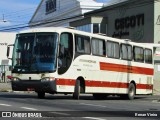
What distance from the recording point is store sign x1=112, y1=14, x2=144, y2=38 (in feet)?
170

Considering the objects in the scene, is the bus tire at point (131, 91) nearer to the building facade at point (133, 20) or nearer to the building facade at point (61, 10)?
the building facade at point (133, 20)

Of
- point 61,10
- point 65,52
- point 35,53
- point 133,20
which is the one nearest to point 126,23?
point 133,20

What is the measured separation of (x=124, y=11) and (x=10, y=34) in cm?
3088

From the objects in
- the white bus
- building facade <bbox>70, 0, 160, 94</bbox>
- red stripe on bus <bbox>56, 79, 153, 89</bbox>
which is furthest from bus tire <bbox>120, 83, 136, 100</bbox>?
building facade <bbox>70, 0, 160, 94</bbox>

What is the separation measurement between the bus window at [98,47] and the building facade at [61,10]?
192ft

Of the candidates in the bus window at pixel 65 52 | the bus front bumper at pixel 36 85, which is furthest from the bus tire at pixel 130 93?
the bus front bumper at pixel 36 85

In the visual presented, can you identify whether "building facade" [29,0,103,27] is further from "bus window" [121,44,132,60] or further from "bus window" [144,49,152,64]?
"bus window" [121,44,132,60]

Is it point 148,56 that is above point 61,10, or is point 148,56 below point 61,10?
below

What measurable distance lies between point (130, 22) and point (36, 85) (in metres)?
31.2

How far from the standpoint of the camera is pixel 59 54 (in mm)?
23828

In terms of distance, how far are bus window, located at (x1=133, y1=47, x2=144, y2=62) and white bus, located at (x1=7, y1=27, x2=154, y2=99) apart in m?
2.10

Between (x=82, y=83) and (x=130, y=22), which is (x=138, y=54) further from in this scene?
(x=130, y=22)

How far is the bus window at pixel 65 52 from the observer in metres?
23.9

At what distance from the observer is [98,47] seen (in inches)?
1048
